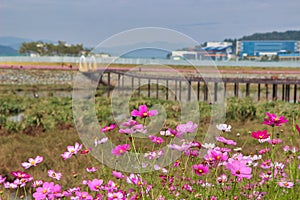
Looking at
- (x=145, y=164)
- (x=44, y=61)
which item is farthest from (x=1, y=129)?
(x=44, y=61)

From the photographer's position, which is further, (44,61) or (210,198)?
(44,61)

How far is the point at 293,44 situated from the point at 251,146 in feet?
420

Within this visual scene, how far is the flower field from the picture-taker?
75.7 inches

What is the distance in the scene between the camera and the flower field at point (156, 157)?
1.92m

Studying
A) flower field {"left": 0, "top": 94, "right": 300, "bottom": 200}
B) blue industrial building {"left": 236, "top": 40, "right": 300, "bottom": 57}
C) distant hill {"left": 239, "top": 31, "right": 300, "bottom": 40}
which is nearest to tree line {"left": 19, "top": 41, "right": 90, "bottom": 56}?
flower field {"left": 0, "top": 94, "right": 300, "bottom": 200}

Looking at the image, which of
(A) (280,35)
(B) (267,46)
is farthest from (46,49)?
(A) (280,35)

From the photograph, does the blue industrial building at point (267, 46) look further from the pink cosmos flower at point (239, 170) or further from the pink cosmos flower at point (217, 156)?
the pink cosmos flower at point (239, 170)

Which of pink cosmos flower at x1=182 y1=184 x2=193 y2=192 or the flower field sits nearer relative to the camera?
the flower field

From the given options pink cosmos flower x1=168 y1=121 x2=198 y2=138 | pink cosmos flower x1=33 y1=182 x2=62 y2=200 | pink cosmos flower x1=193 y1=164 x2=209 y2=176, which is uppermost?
pink cosmos flower x1=168 y1=121 x2=198 y2=138

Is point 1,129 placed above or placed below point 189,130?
below

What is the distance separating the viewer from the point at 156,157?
1989 mm

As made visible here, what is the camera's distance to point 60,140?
8.40 metres

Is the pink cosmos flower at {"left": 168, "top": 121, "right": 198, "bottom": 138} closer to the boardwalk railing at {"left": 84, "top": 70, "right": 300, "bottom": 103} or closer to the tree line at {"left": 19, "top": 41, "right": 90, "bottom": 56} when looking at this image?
the boardwalk railing at {"left": 84, "top": 70, "right": 300, "bottom": 103}

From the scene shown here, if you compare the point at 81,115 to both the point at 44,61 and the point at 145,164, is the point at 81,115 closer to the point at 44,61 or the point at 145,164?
the point at 145,164
